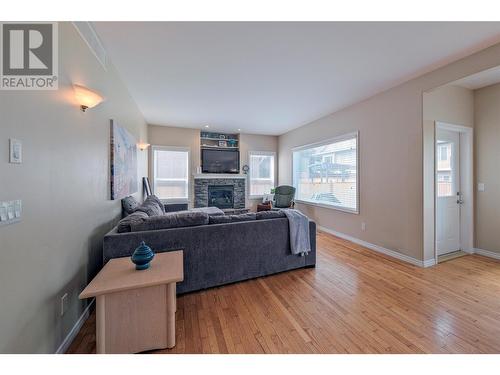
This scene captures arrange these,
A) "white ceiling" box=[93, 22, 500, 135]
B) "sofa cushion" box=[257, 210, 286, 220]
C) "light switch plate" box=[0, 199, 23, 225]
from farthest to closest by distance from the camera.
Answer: "sofa cushion" box=[257, 210, 286, 220] < "white ceiling" box=[93, 22, 500, 135] < "light switch plate" box=[0, 199, 23, 225]

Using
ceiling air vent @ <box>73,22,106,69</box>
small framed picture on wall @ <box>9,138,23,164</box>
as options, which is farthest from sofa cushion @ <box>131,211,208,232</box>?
ceiling air vent @ <box>73,22,106,69</box>

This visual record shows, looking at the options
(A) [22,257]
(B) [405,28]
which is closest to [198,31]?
(B) [405,28]

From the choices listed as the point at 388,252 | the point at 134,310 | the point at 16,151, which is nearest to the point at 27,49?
the point at 16,151

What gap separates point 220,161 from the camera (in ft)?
20.3

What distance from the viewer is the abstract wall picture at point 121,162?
253cm

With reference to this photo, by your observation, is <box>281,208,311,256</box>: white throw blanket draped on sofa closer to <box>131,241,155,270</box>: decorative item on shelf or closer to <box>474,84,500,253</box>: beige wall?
<box>131,241,155,270</box>: decorative item on shelf

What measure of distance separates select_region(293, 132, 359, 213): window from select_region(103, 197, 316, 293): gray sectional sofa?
2151mm

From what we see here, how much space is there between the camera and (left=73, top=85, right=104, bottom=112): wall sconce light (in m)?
1.70

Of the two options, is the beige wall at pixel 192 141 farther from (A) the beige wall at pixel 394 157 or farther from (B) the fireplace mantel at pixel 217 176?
(A) the beige wall at pixel 394 157

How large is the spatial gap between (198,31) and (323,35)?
122 centimetres

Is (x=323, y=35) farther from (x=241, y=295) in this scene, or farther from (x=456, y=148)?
(x=456, y=148)

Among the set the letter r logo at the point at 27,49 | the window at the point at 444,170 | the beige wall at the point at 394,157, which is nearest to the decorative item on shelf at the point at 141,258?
the letter r logo at the point at 27,49

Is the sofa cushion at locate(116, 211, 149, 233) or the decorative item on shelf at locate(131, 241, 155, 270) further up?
the sofa cushion at locate(116, 211, 149, 233)

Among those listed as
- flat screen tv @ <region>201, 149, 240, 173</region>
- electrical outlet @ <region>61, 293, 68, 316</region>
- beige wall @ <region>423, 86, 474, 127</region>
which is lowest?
electrical outlet @ <region>61, 293, 68, 316</region>
